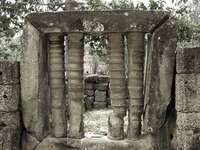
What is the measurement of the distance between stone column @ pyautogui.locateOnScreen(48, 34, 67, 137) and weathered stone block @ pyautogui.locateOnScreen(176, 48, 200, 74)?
163 centimetres

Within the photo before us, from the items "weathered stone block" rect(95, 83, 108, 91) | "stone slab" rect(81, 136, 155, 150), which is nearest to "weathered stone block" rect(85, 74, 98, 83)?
"weathered stone block" rect(95, 83, 108, 91)

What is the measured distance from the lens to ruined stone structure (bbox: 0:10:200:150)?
4758 millimetres

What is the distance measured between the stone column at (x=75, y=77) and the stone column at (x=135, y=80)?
2.24 feet

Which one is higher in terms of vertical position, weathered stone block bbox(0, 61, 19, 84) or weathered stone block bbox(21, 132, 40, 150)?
weathered stone block bbox(0, 61, 19, 84)

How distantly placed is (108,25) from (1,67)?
1636 mm

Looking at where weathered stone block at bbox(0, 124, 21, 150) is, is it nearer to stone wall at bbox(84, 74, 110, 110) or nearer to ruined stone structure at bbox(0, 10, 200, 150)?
ruined stone structure at bbox(0, 10, 200, 150)

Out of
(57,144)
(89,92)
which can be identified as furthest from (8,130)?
(89,92)

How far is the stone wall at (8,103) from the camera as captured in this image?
512 centimetres

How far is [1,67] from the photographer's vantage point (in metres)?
5.10

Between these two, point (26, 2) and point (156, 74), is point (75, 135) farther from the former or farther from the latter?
point (26, 2)

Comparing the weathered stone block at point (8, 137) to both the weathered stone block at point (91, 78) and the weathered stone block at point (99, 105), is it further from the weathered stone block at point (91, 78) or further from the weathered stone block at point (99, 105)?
the weathered stone block at point (91, 78)

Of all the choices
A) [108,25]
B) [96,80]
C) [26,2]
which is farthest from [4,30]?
[108,25]

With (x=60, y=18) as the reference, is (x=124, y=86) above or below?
below

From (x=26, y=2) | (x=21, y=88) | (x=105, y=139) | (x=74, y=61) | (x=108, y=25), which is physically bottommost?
(x=105, y=139)
